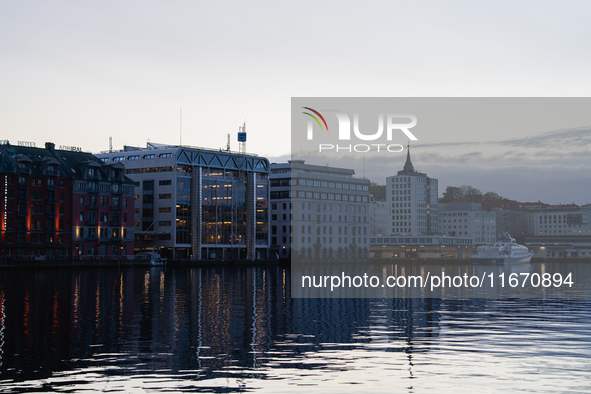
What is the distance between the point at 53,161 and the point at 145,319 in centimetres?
11691

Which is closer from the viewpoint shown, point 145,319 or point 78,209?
point 145,319

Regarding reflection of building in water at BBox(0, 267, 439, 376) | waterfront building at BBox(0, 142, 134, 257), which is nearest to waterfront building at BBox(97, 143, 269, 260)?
waterfront building at BBox(0, 142, 134, 257)

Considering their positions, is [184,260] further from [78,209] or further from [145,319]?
[145,319]

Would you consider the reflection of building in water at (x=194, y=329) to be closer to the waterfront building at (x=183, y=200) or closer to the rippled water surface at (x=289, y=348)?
the rippled water surface at (x=289, y=348)

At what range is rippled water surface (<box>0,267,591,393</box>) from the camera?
26.0 meters

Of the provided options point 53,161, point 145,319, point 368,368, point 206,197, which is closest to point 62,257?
point 53,161

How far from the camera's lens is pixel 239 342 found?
3575 cm

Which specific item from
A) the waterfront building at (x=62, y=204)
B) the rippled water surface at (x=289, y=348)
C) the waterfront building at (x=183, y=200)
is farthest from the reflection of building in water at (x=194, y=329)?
the waterfront building at (x=183, y=200)

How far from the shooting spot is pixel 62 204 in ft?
518

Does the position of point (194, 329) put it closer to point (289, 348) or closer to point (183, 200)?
point (289, 348)

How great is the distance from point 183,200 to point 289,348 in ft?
504

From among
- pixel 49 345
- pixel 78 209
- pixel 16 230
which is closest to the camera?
pixel 49 345

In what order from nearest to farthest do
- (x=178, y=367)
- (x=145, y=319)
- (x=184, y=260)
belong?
(x=178, y=367) → (x=145, y=319) → (x=184, y=260)

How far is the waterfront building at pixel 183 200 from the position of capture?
184 metres
